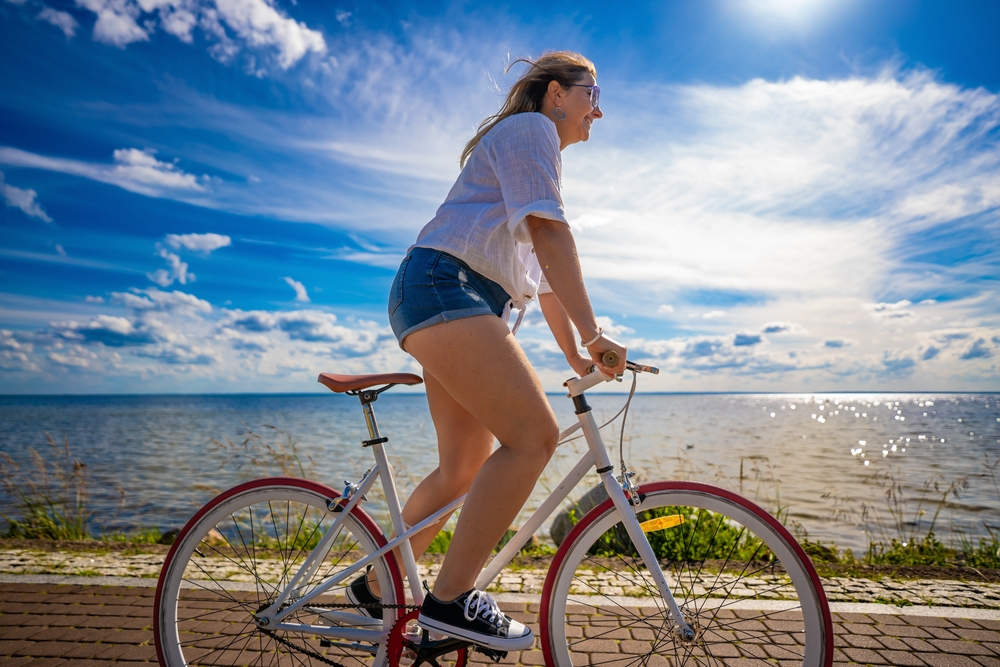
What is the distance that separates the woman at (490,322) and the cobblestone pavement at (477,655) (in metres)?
0.99

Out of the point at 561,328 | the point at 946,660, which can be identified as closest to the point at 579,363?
the point at 561,328

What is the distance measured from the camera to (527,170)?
1793 mm

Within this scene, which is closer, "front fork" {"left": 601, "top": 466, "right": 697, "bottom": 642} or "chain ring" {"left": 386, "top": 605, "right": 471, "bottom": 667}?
"front fork" {"left": 601, "top": 466, "right": 697, "bottom": 642}

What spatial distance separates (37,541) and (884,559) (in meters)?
6.70

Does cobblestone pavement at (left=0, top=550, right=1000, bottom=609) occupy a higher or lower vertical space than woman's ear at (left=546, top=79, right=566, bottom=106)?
lower

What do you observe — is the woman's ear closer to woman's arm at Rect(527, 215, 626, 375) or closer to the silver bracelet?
woman's arm at Rect(527, 215, 626, 375)

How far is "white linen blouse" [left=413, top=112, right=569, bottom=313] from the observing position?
179cm

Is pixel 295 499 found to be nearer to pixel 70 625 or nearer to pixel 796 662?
pixel 70 625

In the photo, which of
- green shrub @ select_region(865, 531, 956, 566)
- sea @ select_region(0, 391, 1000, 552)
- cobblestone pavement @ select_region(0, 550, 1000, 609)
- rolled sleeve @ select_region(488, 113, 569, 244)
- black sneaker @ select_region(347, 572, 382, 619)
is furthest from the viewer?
sea @ select_region(0, 391, 1000, 552)

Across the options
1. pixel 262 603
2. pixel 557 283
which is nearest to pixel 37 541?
pixel 262 603

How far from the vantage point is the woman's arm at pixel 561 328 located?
7.69 ft

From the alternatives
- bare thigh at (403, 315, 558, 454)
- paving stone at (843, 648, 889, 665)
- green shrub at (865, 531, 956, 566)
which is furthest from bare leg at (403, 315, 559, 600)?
green shrub at (865, 531, 956, 566)

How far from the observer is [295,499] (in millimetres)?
2137

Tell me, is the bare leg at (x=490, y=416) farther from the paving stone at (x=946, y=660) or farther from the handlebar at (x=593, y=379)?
the paving stone at (x=946, y=660)
